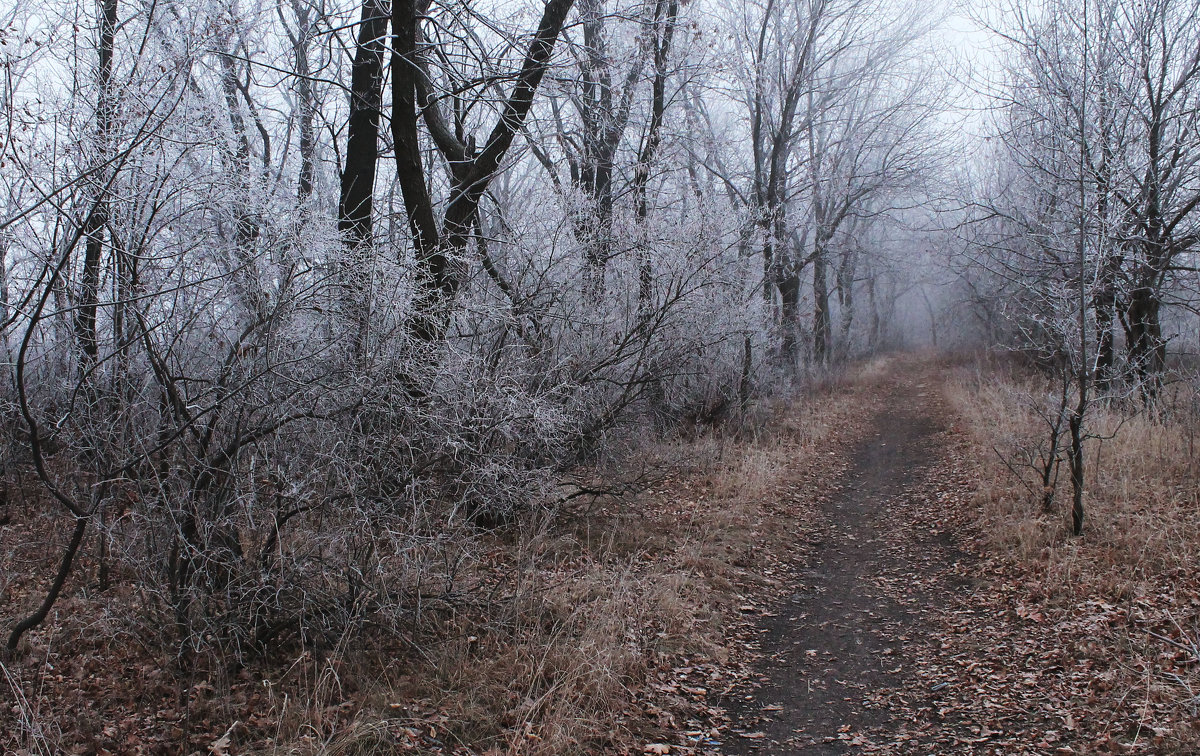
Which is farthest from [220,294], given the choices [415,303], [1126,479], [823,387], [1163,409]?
[823,387]

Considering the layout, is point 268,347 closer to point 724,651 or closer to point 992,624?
point 724,651

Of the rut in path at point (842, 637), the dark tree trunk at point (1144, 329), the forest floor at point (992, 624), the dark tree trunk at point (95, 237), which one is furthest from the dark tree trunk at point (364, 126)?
the dark tree trunk at point (1144, 329)

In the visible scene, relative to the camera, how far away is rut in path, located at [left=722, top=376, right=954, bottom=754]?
4371 millimetres

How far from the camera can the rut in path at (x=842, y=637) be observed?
4.37m

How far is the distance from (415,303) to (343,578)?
1.96 meters

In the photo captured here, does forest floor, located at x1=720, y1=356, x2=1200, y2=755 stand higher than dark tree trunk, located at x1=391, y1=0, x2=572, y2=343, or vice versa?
dark tree trunk, located at x1=391, y1=0, x2=572, y2=343

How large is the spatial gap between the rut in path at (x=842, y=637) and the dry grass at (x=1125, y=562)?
87 centimetres

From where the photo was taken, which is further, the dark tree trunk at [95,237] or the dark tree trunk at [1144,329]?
the dark tree trunk at [1144,329]

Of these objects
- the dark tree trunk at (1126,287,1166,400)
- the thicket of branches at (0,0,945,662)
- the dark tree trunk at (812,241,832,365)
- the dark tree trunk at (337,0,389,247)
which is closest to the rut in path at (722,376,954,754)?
the thicket of branches at (0,0,945,662)

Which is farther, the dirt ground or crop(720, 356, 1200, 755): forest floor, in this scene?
the dirt ground

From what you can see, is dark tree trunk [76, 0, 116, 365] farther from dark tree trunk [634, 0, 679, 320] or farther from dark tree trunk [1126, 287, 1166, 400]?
dark tree trunk [1126, 287, 1166, 400]

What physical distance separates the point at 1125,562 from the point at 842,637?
2.36 metres

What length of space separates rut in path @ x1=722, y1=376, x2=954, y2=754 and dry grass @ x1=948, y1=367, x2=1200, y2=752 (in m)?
0.87

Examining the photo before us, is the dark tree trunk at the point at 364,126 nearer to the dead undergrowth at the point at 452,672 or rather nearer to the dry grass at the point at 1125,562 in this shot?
the dead undergrowth at the point at 452,672
